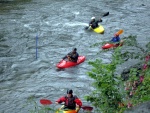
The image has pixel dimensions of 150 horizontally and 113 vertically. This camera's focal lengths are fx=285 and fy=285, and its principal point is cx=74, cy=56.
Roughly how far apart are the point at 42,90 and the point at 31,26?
7620 millimetres

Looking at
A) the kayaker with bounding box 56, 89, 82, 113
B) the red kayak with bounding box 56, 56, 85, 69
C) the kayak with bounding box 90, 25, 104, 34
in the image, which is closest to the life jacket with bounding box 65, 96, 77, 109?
→ the kayaker with bounding box 56, 89, 82, 113

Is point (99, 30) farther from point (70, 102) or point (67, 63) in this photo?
point (70, 102)

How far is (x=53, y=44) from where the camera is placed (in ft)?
50.4

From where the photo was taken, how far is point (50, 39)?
16.0 m

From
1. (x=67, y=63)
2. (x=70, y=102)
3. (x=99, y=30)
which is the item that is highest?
(x=99, y=30)

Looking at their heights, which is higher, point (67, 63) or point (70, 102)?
point (70, 102)

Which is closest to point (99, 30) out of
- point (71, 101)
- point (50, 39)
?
point (50, 39)

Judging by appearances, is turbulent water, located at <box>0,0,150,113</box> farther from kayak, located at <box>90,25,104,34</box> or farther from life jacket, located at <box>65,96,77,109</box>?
life jacket, located at <box>65,96,77,109</box>

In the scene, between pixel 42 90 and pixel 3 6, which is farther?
pixel 3 6

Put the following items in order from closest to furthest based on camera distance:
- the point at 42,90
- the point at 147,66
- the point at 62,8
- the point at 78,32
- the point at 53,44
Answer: the point at 147,66
the point at 42,90
the point at 53,44
the point at 78,32
the point at 62,8

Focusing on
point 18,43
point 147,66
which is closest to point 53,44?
point 18,43

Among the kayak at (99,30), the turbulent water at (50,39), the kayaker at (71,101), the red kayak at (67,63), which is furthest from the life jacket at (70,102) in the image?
the kayak at (99,30)

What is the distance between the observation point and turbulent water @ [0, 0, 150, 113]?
11.1 m

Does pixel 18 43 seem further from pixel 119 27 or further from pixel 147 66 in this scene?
pixel 147 66
